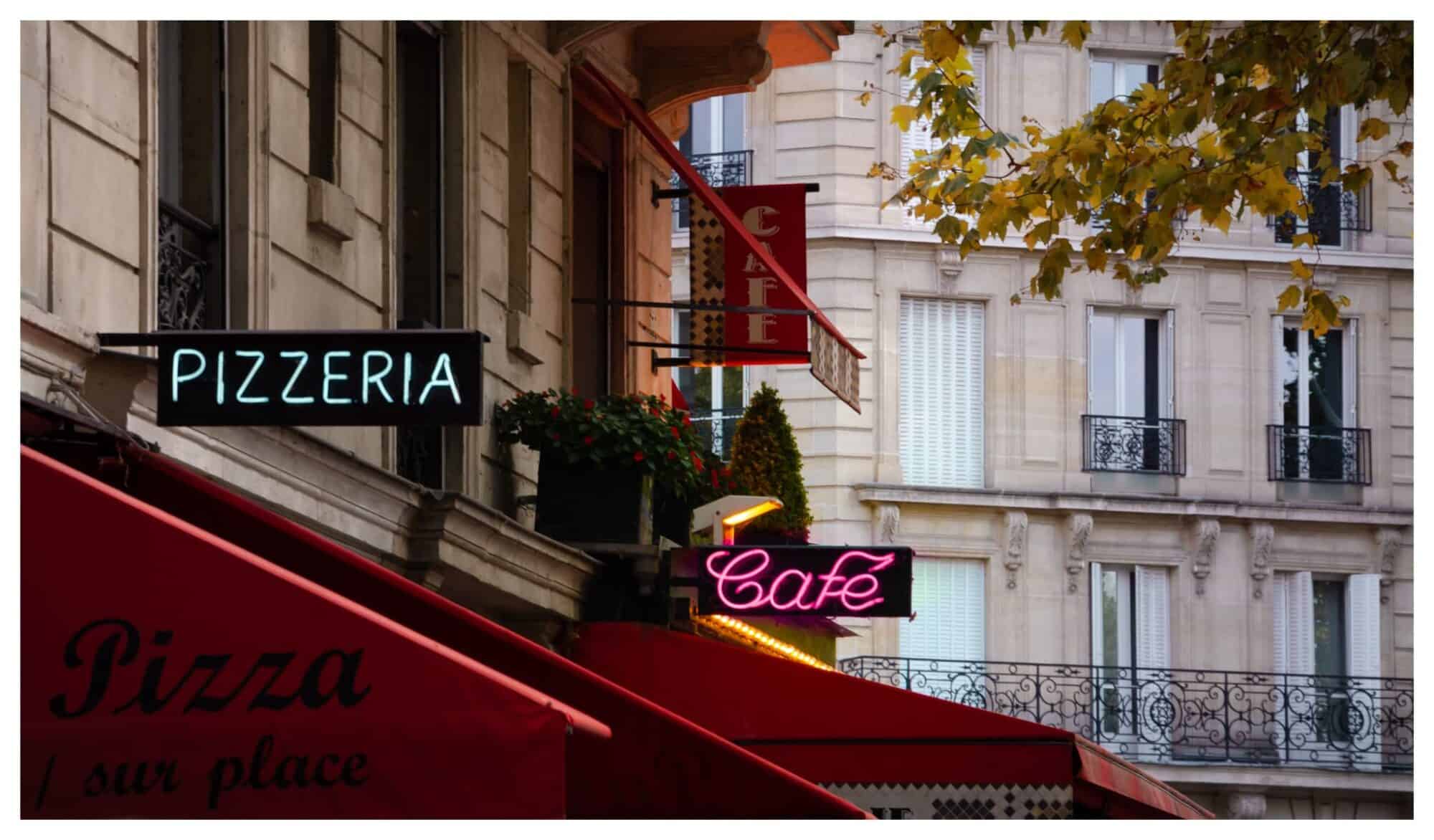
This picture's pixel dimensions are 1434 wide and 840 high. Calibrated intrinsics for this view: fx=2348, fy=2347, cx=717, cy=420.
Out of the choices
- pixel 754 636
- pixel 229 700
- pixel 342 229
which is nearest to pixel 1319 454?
pixel 754 636

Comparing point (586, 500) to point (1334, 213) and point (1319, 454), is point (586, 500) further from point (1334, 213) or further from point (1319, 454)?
point (1334, 213)

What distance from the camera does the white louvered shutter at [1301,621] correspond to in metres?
28.5

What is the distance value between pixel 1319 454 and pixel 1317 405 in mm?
651

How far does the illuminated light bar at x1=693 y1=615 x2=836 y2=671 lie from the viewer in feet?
48.3

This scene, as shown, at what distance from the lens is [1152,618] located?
28.3 metres

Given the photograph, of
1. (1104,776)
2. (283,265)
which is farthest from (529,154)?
(1104,776)

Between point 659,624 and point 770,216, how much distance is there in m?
4.27

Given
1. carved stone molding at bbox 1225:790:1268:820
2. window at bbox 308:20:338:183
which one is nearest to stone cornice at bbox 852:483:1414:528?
carved stone molding at bbox 1225:790:1268:820

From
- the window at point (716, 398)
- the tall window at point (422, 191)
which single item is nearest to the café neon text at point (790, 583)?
the tall window at point (422, 191)

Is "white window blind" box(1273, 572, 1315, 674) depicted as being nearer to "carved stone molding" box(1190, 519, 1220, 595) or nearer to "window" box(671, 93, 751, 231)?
"carved stone molding" box(1190, 519, 1220, 595)

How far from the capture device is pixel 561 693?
679cm

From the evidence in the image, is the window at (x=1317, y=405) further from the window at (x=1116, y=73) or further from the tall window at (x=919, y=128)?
the tall window at (x=919, y=128)

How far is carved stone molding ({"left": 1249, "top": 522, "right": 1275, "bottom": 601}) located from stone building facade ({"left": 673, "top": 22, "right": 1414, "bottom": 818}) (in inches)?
1.2

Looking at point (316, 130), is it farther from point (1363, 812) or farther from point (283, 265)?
point (1363, 812)
